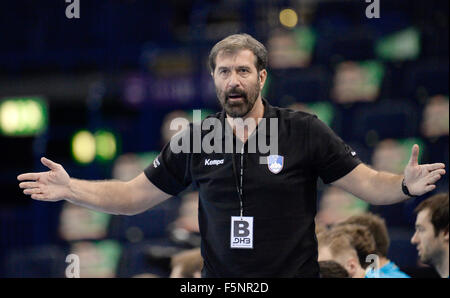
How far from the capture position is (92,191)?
162 inches

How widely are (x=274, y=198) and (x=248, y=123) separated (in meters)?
0.49

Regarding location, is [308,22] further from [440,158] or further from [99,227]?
[99,227]

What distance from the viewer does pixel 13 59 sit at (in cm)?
981

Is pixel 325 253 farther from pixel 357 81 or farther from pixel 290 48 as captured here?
pixel 290 48

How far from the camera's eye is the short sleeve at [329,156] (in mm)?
3855

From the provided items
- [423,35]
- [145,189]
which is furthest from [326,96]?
[145,189]

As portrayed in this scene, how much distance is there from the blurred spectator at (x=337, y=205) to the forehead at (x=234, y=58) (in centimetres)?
384

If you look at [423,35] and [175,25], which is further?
[175,25]

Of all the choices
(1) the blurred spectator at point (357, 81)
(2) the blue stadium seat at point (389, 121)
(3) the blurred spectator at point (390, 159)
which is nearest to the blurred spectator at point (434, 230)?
(3) the blurred spectator at point (390, 159)

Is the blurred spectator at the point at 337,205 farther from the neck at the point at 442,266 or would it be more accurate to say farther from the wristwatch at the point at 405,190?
the wristwatch at the point at 405,190

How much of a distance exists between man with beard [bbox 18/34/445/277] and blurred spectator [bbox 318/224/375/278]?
1.15 meters

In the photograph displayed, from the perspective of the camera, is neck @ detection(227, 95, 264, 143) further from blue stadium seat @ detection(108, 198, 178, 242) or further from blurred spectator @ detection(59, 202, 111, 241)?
blurred spectator @ detection(59, 202, 111, 241)

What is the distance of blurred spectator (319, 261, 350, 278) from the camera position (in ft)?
15.8
